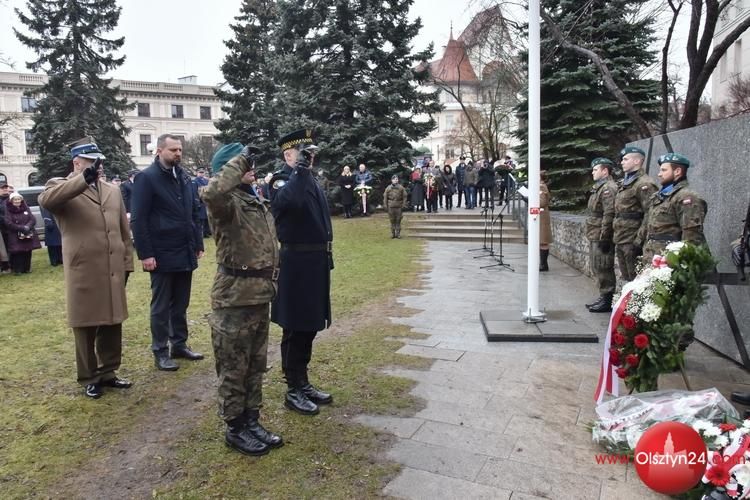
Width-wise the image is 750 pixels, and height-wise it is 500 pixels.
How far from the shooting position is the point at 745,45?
32156 mm

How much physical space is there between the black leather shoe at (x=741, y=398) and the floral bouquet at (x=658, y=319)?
2.48 feet

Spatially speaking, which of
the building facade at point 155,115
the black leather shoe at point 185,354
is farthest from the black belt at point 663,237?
the building facade at point 155,115

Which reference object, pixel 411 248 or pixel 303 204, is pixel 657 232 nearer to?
pixel 303 204

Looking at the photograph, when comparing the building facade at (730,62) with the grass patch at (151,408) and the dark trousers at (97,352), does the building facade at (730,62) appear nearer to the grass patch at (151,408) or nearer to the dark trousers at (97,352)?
the grass patch at (151,408)

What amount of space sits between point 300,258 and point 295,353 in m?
0.76

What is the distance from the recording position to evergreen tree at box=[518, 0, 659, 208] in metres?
15.3

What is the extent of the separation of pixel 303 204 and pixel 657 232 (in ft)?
11.9

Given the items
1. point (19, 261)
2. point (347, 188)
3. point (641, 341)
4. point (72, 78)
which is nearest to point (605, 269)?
point (641, 341)

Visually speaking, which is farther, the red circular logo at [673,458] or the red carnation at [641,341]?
the red carnation at [641,341]

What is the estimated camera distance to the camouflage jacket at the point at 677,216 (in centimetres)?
496

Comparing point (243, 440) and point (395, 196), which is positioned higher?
point (395, 196)

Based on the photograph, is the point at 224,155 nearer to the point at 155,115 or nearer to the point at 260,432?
the point at 260,432

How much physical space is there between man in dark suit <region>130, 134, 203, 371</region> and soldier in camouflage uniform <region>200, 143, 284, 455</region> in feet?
5.72

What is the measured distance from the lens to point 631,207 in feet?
21.6
